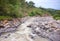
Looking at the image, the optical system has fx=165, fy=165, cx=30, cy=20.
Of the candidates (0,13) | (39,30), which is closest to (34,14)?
(0,13)

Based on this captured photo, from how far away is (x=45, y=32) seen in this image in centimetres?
809

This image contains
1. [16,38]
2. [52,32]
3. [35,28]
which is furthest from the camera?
[35,28]

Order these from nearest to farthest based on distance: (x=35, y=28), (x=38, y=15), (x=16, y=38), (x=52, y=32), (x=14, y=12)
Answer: (x=16, y=38)
(x=52, y=32)
(x=35, y=28)
(x=14, y=12)
(x=38, y=15)

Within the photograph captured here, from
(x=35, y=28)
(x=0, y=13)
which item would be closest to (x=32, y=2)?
(x=0, y=13)

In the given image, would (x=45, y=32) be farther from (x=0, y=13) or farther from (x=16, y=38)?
(x=0, y=13)

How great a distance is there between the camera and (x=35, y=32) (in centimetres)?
816

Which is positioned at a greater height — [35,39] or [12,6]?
[12,6]

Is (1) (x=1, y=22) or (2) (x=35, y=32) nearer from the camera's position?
(2) (x=35, y=32)

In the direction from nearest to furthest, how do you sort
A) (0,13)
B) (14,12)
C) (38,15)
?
(0,13)
(14,12)
(38,15)

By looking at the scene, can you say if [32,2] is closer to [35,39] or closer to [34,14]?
[34,14]

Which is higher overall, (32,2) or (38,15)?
(32,2)

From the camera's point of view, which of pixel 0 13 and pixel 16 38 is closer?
pixel 16 38

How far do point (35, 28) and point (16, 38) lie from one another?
2061 millimetres

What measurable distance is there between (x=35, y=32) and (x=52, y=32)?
0.83m
